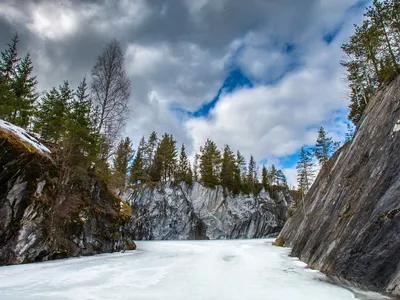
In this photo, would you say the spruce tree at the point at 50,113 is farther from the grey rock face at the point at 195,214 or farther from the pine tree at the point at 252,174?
the pine tree at the point at 252,174

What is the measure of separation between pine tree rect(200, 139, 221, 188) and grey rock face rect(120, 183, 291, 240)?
1539 millimetres

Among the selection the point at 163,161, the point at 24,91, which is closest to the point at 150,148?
the point at 163,161

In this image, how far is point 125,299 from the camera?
12.7 ft

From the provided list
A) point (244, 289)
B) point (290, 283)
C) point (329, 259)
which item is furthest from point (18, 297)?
point (329, 259)

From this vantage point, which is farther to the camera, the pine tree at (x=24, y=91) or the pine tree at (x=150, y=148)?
the pine tree at (x=150, y=148)

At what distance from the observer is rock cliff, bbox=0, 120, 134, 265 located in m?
7.95

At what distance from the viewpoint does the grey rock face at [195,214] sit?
128 feet

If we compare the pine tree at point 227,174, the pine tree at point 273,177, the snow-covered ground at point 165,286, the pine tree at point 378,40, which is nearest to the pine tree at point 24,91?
the snow-covered ground at point 165,286

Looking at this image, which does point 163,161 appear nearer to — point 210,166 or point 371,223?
point 210,166

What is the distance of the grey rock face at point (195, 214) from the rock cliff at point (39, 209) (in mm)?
26462

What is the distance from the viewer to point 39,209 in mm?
9008

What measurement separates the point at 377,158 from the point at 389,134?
0.89 m

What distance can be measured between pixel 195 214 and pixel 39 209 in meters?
35.1

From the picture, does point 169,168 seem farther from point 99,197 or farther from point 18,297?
point 18,297
